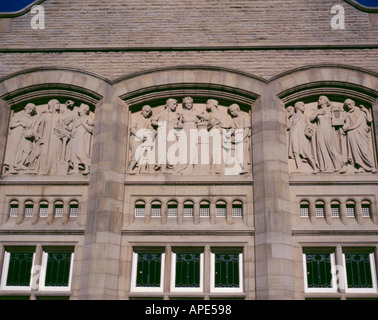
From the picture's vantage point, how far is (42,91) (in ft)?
44.3

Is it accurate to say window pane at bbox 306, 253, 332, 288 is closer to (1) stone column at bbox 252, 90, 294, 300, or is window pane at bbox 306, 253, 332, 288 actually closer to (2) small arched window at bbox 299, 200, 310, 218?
(1) stone column at bbox 252, 90, 294, 300

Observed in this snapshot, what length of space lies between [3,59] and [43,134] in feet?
7.91

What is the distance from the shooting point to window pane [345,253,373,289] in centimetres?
1149

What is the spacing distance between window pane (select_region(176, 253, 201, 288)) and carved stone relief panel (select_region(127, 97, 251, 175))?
2.00m

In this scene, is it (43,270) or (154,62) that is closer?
(43,270)

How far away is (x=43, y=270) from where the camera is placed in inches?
469

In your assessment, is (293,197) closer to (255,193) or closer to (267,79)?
(255,193)

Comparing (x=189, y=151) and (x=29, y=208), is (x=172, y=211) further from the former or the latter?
(x=29, y=208)

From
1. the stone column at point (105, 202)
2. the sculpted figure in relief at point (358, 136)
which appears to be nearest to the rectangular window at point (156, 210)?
the stone column at point (105, 202)

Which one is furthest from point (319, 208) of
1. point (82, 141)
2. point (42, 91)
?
point (42, 91)
